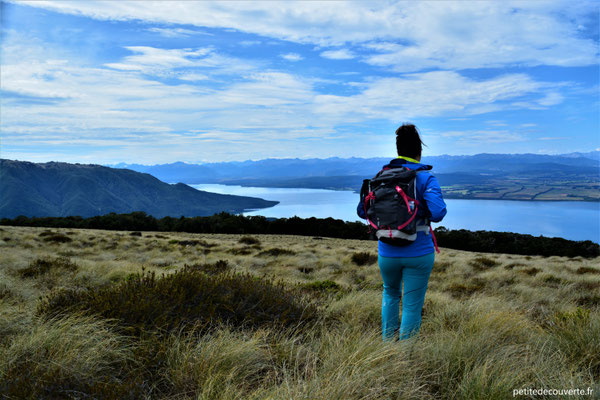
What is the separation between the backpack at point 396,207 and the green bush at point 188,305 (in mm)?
1518

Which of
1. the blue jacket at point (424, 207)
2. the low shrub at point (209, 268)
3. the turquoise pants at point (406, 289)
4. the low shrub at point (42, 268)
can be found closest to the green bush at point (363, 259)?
the low shrub at point (209, 268)

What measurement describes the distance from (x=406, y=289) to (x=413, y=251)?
41cm

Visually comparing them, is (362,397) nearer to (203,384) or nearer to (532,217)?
(203,384)

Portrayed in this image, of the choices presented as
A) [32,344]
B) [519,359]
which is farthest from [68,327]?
[519,359]

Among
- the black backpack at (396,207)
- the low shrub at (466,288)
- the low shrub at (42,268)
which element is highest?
the black backpack at (396,207)

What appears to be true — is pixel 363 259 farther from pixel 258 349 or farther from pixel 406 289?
pixel 258 349

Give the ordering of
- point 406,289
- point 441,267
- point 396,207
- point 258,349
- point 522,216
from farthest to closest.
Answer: point 522,216, point 441,267, point 406,289, point 396,207, point 258,349

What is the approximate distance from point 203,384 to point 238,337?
2.89ft

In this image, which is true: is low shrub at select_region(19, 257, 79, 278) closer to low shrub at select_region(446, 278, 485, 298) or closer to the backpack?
the backpack

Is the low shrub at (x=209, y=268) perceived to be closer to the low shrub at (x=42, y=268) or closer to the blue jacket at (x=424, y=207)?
the low shrub at (x=42, y=268)

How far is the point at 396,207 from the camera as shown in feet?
10.9

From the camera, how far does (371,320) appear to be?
485 centimetres

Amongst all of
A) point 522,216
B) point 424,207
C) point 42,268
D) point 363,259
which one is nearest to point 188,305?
point 424,207

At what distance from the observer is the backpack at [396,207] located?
129 inches
